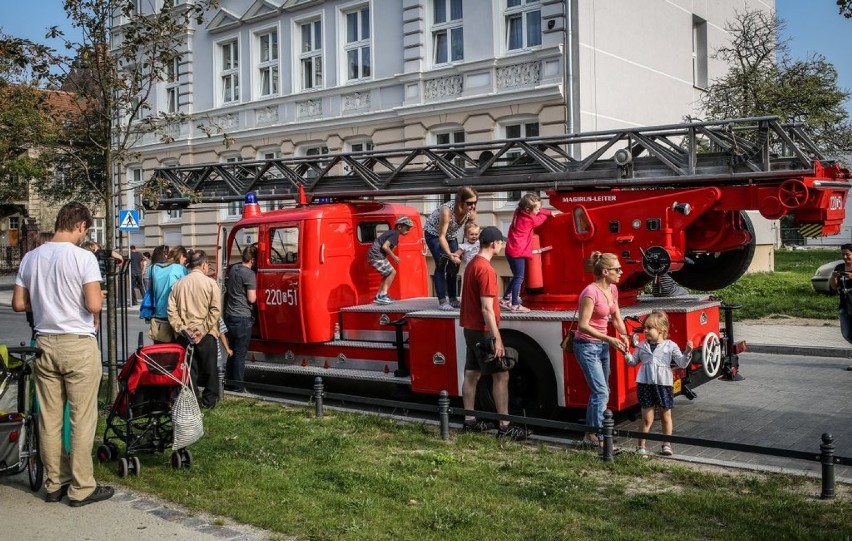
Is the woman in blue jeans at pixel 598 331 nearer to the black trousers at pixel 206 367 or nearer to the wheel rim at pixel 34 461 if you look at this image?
the black trousers at pixel 206 367

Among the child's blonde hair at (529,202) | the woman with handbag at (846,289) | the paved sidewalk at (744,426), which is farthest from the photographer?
the woman with handbag at (846,289)

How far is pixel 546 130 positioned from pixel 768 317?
636 cm

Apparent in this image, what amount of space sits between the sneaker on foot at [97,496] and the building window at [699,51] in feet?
77.4

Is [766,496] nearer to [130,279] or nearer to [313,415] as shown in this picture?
[313,415]

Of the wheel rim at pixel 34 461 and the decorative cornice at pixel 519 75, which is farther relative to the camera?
the decorative cornice at pixel 519 75

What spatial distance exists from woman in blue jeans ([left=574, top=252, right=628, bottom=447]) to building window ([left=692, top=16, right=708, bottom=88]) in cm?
2053

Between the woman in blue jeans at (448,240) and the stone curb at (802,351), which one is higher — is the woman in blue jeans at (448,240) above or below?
above

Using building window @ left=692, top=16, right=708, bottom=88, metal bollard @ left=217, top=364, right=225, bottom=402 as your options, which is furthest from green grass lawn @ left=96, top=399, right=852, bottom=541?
building window @ left=692, top=16, right=708, bottom=88

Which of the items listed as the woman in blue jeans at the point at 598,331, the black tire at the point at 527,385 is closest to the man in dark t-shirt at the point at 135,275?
the black tire at the point at 527,385

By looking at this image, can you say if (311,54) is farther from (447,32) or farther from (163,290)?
(163,290)

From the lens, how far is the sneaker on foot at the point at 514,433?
848 cm

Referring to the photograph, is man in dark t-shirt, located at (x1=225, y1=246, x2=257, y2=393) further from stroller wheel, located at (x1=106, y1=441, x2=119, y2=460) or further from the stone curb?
the stone curb

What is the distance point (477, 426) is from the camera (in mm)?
8789

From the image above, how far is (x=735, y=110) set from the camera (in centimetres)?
2319
